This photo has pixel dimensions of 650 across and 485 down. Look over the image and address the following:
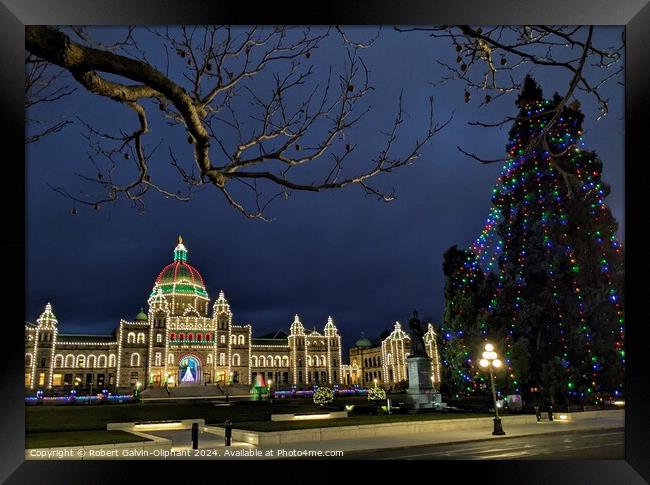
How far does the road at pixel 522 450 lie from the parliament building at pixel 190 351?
185 feet

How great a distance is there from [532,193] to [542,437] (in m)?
12.8

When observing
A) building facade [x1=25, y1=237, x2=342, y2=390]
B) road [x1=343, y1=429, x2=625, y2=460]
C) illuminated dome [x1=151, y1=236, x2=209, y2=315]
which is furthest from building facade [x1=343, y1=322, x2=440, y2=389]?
road [x1=343, y1=429, x2=625, y2=460]

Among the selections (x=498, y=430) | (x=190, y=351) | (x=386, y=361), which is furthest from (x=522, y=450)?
(x=386, y=361)

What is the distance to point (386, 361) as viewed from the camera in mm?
81312

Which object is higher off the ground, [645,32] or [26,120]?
[645,32]

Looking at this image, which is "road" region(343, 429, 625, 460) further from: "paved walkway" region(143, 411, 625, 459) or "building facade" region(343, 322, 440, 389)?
"building facade" region(343, 322, 440, 389)

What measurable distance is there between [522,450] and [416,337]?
41.0 ft

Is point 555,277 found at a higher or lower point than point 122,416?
higher

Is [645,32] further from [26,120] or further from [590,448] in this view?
[590,448]

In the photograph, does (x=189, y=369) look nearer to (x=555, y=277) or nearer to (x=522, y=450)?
(x=555, y=277)

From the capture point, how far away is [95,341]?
69.7 meters

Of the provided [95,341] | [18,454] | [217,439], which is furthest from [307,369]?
[18,454]

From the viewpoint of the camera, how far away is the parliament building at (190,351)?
66812mm

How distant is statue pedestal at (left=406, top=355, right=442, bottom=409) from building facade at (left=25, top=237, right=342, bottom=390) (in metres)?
50.5
